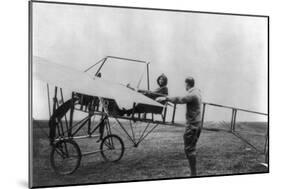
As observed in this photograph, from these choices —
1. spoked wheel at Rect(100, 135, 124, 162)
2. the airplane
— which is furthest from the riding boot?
spoked wheel at Rect(100, 135, 124, 162)

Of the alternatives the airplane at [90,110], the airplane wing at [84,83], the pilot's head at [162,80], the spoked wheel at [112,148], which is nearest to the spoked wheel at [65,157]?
the airplane at [90,110]

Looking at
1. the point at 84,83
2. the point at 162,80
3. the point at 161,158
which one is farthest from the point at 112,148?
the point at 162,80

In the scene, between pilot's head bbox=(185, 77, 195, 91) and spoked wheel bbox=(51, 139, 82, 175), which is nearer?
spoked wheel bbox=(51, 139, 82, 175)

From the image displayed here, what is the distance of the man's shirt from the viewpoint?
5.26 metres

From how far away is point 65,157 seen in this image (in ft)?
15.7

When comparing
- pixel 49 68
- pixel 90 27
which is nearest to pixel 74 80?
pixel 49 68

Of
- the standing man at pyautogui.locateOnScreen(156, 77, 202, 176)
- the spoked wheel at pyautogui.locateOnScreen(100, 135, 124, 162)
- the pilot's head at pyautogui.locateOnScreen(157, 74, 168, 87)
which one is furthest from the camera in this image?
the standing man at pyautogui.locateOnScreen(156, 77, 202, 176)

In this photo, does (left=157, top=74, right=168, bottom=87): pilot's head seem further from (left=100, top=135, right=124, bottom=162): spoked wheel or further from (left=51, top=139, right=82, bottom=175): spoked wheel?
(left=51, top=139, right=82, bottom=175): spoked wheel

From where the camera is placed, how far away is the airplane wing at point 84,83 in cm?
470

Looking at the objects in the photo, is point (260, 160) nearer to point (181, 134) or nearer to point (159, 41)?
point (181, 134)

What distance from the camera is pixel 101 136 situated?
194 inches

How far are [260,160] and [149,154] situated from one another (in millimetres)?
1482

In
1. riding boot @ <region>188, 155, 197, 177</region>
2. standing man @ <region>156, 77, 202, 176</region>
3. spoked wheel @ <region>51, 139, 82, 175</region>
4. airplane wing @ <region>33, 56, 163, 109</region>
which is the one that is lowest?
riding boot @ <region>188, 155, 197, 177</region>

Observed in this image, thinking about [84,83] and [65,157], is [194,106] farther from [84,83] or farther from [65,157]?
Answer: [65,157]
